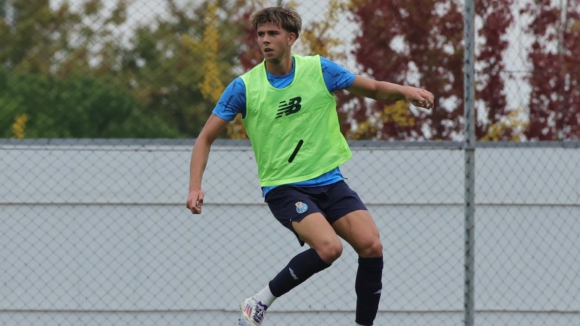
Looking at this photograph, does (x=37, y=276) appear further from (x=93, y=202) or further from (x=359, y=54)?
(x=359, y=54)

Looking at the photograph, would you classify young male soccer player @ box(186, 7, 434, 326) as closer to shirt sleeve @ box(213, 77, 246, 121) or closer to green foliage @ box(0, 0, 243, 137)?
shirt sleeve @ box(213, 77, 246, 121)

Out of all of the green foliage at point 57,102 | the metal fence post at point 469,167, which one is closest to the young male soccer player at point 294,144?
the metal fence post at point 469,167

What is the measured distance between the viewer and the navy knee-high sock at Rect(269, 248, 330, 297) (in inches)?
194

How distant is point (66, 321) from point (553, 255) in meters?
3.36

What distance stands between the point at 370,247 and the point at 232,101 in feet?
3.39

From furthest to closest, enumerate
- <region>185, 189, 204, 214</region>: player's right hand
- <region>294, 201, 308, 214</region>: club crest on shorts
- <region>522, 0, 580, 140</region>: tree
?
<region>522, 0, 580, 140</region>: tree, <region>294, 201, 308, 214</region>: club crest on shorts, <region>185, 189, 204, 214</region>: player's right hand

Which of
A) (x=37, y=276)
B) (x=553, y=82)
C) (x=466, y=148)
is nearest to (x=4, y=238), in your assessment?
(x=37, y=276)

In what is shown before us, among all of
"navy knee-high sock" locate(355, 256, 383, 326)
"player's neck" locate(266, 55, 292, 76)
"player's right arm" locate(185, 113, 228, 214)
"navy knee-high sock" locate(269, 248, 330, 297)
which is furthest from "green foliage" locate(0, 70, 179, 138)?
"navy knee-high sock" locate(355, 256, 383, 326)

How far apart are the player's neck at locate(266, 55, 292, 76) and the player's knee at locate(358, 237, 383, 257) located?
3.19 ft

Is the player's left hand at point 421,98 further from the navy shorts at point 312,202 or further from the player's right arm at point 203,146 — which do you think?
the player's right arm at point 203,146

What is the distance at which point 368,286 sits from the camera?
203 inches

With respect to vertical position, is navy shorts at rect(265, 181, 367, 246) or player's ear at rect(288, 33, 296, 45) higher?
player's ear at rect(288, 33, 296, 45)

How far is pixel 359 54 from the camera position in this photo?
729 cm

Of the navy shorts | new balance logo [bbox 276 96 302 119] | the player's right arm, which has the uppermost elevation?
new balance logo [bbox 276 96 302 119]
